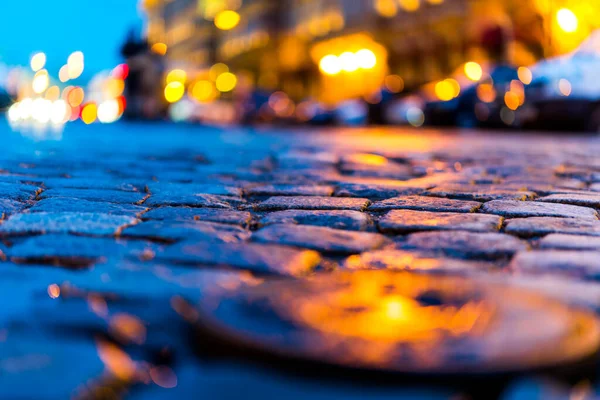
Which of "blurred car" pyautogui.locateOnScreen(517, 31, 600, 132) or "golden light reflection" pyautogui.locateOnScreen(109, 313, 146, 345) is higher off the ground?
"blurred car" pyautogui.locateOnScreen(517, 31, 600, 132)

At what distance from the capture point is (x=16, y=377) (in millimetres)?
1144

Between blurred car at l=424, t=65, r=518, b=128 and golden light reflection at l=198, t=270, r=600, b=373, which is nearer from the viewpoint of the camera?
golden light reflection at l=198, t=270, r=600, b=373

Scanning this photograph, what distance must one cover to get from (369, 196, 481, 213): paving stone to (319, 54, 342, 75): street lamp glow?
109 feet

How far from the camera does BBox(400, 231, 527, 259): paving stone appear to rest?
222cm

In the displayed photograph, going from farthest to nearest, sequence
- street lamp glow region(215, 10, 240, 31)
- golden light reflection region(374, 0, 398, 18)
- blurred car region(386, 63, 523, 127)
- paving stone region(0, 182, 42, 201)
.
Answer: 1. street lamp glow region(215, 10, 240, 31)
2. golden light reflection region(374, 0, 398, 18)
3. blurred car region(386, 63, 523, 127)
4. paving stone region(0, 182, 42, 201)

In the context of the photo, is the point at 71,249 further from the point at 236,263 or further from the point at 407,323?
the point at 407,323

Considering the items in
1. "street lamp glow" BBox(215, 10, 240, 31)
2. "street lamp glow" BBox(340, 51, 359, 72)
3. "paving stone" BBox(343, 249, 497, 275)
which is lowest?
"paving stone" BBox(343, 249, 497, 275)

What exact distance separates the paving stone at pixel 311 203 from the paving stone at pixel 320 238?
1.91 feet

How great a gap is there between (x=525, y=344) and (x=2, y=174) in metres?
3.97

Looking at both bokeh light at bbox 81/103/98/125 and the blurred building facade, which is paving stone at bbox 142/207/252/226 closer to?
the blurred building facade

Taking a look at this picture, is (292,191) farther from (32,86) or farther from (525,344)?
(32,86)

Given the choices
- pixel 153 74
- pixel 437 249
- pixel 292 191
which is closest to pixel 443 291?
pixel 437 249

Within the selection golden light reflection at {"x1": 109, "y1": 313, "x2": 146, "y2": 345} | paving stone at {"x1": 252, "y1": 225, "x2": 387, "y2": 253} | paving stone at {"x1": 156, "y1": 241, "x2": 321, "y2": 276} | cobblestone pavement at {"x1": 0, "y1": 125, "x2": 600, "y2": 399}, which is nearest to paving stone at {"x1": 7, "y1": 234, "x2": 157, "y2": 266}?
cobblestone pavement at {"x1": 0, "y1": 125, "x2": 600, "y2": 399}

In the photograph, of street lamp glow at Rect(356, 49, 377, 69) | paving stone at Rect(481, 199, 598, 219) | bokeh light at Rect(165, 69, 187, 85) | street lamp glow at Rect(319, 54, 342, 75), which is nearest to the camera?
paving stone at Rect(481, 199, 598, 219)
